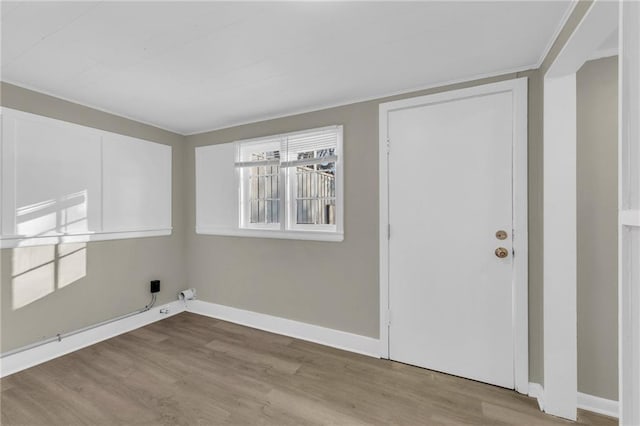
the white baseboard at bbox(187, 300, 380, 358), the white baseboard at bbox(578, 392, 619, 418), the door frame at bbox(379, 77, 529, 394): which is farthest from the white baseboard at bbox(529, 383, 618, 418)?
the white baseboard at bbox(187, 300, 380, 358)

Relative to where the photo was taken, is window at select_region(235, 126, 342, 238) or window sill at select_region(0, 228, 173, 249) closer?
window sill at select_region(0, 228, 173, 249)

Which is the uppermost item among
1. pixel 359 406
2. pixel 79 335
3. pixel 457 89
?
pixel 457 89

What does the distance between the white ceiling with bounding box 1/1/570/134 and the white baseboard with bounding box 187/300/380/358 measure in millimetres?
2204

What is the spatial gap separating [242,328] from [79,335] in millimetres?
1481

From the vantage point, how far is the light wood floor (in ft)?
5.95

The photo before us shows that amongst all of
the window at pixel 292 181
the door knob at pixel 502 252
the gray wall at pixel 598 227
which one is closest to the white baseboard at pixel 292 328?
the window at pixel 292 181

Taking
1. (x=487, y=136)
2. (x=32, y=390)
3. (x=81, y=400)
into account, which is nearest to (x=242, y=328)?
(x=81, y=400)

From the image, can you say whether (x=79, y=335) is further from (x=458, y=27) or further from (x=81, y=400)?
(x=458, y=27)

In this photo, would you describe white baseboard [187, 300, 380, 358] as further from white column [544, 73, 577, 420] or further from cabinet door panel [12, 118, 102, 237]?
cabinet door panel [12, 118, 102, 237]

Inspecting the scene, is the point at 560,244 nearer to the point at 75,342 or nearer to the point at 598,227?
the point at 598,227

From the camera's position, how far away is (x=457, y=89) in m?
2.24

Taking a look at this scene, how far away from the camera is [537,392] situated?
199 centimetres

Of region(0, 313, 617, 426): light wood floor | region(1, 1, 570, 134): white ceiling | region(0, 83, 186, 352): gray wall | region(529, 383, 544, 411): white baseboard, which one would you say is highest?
region(1, 1, 570, 134): white ceiling

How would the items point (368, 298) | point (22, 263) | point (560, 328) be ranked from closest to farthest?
point (560, 328) → point (22, 263) → point (368, 298)
